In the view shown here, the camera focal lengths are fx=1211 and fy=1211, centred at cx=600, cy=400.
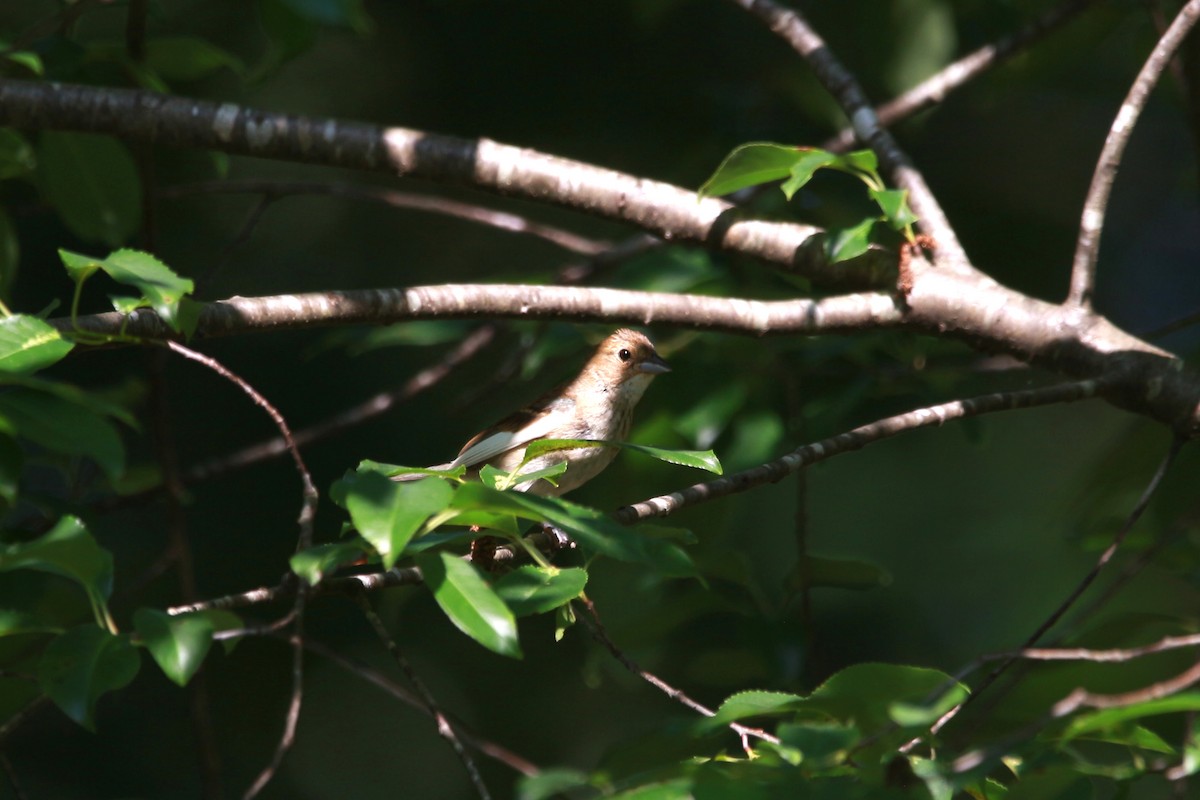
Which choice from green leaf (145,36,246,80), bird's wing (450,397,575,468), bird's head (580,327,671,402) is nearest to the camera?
green leaf (145,36,246,80)

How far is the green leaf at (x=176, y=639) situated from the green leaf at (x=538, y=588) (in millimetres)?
494

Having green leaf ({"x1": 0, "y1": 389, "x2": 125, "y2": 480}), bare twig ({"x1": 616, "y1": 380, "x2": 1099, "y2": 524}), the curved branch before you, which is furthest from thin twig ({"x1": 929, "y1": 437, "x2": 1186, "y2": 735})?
green leaf ({"x1": 0, "y1": 389, "x2": 125, "y2": 480})

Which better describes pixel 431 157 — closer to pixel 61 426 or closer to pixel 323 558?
pixel 61 426

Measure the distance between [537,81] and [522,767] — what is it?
4.95 metres

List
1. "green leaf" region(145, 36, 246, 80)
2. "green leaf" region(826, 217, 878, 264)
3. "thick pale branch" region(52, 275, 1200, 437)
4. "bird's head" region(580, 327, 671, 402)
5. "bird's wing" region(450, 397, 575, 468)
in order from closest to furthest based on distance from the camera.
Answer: "thick pale branch" region(52, 275, 1200, 437) < "green leaf" region(826, 217, 878, 264) < "green leaf" region(145, 36, 246, 80) < "bird's wing" region(450, 397, 575, 468) < "bird's head" region(580, 327, 671, 402)

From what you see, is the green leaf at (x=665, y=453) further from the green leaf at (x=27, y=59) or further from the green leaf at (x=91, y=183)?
the green leaf at (x=91, y=183)

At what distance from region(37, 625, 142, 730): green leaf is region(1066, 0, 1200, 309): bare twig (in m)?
2.70

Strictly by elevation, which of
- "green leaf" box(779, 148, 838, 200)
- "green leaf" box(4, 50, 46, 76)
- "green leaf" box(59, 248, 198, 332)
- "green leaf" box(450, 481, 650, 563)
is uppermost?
"green leaf" box(779, 148, 838, 200)

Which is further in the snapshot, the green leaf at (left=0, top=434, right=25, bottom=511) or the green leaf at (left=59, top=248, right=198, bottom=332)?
the green leaf at (left=59, top=248, right=198, bottom=332)

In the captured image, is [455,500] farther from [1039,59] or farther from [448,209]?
[1039,59]

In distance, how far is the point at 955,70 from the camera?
4.82m

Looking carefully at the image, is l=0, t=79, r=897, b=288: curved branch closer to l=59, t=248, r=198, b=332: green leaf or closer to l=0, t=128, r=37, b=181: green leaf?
l=0, t=128, r=37, b=181: green leaf

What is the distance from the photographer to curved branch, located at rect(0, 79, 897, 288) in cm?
344

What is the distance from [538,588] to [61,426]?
0.86 metres
